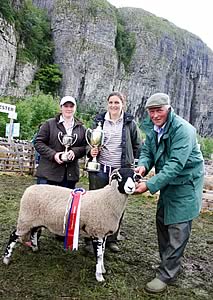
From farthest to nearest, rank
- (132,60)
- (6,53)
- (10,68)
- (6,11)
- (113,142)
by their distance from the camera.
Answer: (132,60) → (6,11) → (10,68) → (6,53) → (113,142)

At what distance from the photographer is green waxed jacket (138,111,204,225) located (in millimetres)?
3674

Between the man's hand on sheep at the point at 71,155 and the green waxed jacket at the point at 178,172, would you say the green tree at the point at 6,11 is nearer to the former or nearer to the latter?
the man's hand on sheep at the point at 71,155

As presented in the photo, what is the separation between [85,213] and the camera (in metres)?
4.01

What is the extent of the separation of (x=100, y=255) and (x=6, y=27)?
43.7 metres

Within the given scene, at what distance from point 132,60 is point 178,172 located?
60.0m

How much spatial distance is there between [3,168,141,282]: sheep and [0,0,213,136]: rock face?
41.7 metres

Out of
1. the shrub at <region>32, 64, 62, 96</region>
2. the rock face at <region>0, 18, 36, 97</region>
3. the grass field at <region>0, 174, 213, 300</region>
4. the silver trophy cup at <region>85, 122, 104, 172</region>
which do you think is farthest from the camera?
the shrub at <region>32, 64, 62, 96</region>

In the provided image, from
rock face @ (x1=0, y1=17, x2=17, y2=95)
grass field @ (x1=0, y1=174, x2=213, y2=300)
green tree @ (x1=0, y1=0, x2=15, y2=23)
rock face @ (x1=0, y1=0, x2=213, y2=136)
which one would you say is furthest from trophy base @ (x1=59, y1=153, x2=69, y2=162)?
Result: green tree @ (x1=0, y1=0, x2=15, y2=23)

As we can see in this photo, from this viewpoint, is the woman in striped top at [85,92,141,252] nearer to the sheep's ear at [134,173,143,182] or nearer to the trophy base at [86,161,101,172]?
the trophy base at [86,161,101,172]

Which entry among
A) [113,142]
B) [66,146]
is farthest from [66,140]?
[113,142]

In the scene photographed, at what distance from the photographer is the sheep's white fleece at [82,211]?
3992 millimetres

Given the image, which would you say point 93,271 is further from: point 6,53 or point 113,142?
point 6,53

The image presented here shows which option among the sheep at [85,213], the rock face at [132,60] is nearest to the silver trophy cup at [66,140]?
the sheep at [85,213]

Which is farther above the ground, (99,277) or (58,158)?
(58,158)
